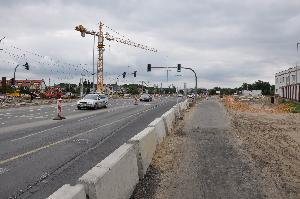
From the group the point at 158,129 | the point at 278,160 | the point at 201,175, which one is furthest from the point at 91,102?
the point at 201,175

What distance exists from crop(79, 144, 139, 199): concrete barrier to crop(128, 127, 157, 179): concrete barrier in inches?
16.2

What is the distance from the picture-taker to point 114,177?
7.51 meters

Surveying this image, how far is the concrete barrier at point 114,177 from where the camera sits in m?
6.37

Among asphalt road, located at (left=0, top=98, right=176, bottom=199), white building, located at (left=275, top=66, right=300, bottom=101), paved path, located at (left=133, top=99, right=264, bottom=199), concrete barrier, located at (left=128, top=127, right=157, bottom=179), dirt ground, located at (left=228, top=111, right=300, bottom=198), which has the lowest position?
dirt ground, located at (left=228, top=111, right=300, bottom=198)

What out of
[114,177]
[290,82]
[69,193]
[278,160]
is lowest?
[278,160]

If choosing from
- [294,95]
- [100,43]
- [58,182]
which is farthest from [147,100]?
[58,182]

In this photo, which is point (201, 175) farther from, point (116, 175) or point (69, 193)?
point (69, 193)

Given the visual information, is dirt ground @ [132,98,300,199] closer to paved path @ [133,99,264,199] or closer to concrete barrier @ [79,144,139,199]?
paved path @ [133,99,264,199]

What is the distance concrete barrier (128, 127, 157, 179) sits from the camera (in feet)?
33.3

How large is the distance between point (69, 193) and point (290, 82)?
329 feet

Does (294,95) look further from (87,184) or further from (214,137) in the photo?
(87,184)

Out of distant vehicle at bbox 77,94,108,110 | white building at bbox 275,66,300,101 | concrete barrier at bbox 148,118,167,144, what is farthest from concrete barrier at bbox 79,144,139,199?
white building at bbox 275,66,300,101

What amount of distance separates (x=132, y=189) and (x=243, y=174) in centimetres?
324

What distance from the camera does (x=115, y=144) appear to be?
16672 mm
